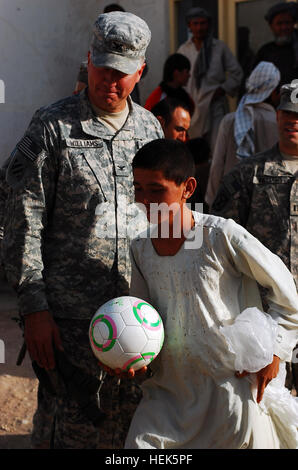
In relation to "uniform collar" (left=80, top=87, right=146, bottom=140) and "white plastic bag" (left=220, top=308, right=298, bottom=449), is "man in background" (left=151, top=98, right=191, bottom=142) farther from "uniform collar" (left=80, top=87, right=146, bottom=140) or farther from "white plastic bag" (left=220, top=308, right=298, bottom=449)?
"white plastic bag" (left=220, top=308, right=298, bottom=449)

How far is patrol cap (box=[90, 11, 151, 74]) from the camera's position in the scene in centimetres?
357

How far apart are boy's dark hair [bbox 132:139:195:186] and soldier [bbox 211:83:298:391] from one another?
1.35 m

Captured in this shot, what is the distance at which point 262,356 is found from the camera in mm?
3115

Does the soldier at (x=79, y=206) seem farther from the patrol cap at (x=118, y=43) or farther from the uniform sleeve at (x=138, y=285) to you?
the uniform sleeve at (x=138, y=285)

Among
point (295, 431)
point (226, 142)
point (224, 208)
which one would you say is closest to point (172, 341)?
point (295, 431)

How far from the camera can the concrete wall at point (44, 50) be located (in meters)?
8.53

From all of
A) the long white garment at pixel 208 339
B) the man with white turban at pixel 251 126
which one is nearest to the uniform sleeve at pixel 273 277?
the long white garment at pixel 208 339

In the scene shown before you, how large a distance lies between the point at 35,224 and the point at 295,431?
4.75ft

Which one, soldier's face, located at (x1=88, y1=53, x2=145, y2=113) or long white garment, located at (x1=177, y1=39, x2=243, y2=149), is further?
long white garment, located at (x1=177, y1=39, x2=243, y2=149)

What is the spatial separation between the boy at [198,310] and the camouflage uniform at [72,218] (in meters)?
0.39

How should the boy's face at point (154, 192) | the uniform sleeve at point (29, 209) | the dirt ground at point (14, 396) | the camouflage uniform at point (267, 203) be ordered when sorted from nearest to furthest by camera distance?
1. the boy's face at point (154, 192)
2. the uniform sleeve at point (29, 209)
3. the camouflage uniform at point (267, 203)
4. the dirt ground at point (14, 396)
